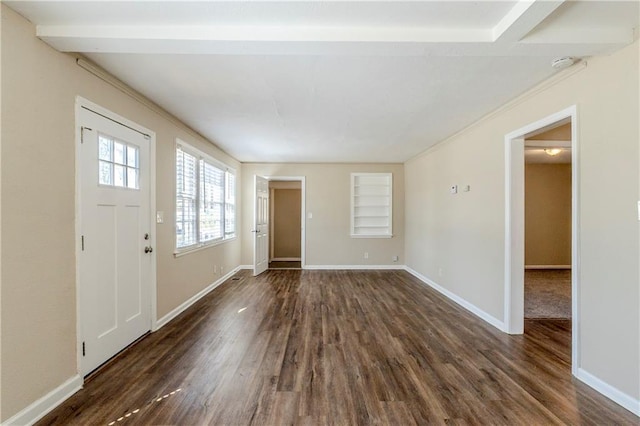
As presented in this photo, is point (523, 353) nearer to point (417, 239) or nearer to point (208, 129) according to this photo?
point (417, 239)

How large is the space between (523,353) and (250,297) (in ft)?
10.9

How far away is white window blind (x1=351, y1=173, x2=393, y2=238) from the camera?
636cm

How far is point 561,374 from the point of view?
2.19 metres

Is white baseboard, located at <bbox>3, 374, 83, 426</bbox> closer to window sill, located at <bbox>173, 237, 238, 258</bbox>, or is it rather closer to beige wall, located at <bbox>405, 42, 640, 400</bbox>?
window sill, located at <bbox>173, 237, 238, 258</bbox>

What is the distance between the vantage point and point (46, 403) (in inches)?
69.1

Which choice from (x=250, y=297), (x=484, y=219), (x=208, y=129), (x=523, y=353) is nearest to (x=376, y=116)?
(x=484, y=219)

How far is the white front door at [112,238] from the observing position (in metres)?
2.10

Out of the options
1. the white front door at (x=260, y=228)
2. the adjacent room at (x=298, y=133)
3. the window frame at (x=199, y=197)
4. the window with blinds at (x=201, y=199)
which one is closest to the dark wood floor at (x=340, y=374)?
the adjacent room at (x=298, y=133)

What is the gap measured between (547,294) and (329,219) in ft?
13.2

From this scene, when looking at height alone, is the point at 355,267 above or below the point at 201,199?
below

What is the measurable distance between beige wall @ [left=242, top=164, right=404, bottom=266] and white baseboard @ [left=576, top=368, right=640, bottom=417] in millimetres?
4252

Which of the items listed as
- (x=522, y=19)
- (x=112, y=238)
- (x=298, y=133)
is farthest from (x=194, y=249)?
(x=522, y=19)

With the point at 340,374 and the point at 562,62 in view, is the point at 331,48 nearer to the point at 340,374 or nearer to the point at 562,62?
the point at 562,62

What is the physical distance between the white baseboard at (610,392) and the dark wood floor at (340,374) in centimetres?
5
